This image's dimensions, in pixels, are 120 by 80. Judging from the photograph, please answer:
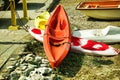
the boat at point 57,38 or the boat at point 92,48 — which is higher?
the boat at point 57,38

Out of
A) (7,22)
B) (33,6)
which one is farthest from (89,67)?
(33,6)

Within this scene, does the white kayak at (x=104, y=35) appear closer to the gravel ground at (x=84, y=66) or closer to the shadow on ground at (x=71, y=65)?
the gravel ground at (x=84, y=66)

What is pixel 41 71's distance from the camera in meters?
6.62

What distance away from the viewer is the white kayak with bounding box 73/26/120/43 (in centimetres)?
848

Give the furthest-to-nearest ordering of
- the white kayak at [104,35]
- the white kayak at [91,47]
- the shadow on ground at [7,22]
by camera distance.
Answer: the shadow on ground at [7,22] → the white kayak at [104,35] → the white kayak at [91,47]

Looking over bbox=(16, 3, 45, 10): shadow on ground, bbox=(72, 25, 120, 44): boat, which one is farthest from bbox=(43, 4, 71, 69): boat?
bbox=(16, 3, 45, 10): shadow on ground

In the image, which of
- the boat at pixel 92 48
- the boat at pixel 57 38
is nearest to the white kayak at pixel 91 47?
the boat at pixel 92 48

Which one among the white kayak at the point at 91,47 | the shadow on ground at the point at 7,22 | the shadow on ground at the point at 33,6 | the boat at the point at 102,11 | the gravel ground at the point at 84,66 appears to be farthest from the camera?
the shadow on ground at the point at 33,6

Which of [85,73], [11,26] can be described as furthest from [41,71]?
[11,26]

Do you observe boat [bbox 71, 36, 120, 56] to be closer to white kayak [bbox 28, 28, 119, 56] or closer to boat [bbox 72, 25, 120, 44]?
white kayak [bbox 28, 28, 119, 56]

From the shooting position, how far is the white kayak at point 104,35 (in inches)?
334

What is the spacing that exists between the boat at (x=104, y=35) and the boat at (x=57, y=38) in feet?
1.51

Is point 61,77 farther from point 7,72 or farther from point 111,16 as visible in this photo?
point 111,16

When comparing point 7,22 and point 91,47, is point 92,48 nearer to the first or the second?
point 91,47
